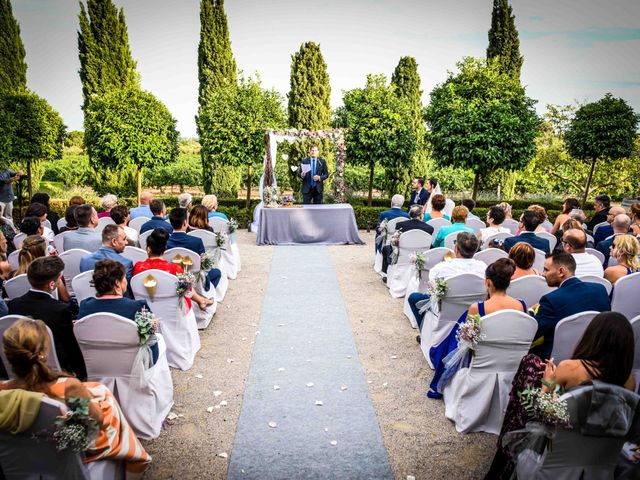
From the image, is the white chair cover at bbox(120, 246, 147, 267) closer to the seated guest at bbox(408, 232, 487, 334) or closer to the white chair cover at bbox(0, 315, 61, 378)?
the white chair cover at bbox(0, 315, 61, 378)

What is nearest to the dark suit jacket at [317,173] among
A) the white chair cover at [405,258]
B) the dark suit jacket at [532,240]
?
the white chair cover at [405,258]

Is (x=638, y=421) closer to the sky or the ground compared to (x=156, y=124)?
closer to the ground

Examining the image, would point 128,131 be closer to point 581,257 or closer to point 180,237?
point 180,237

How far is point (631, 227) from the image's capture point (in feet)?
22.5

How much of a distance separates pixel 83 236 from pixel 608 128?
1332cm

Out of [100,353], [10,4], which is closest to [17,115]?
[10,4]

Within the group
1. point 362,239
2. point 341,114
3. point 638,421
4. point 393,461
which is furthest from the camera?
point 341,114

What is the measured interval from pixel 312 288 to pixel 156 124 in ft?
25.9

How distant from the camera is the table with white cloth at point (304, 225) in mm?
11109

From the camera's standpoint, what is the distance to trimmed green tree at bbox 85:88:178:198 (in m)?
12.7

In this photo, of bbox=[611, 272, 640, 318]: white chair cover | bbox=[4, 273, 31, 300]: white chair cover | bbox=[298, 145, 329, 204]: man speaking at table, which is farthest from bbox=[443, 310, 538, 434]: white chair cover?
bbox=[298, 145, 329, 204]: man speaking at table

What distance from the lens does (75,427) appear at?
2402 millimetres

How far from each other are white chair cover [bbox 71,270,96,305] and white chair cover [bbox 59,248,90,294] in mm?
674

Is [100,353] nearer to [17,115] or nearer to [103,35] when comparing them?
[17,115]
